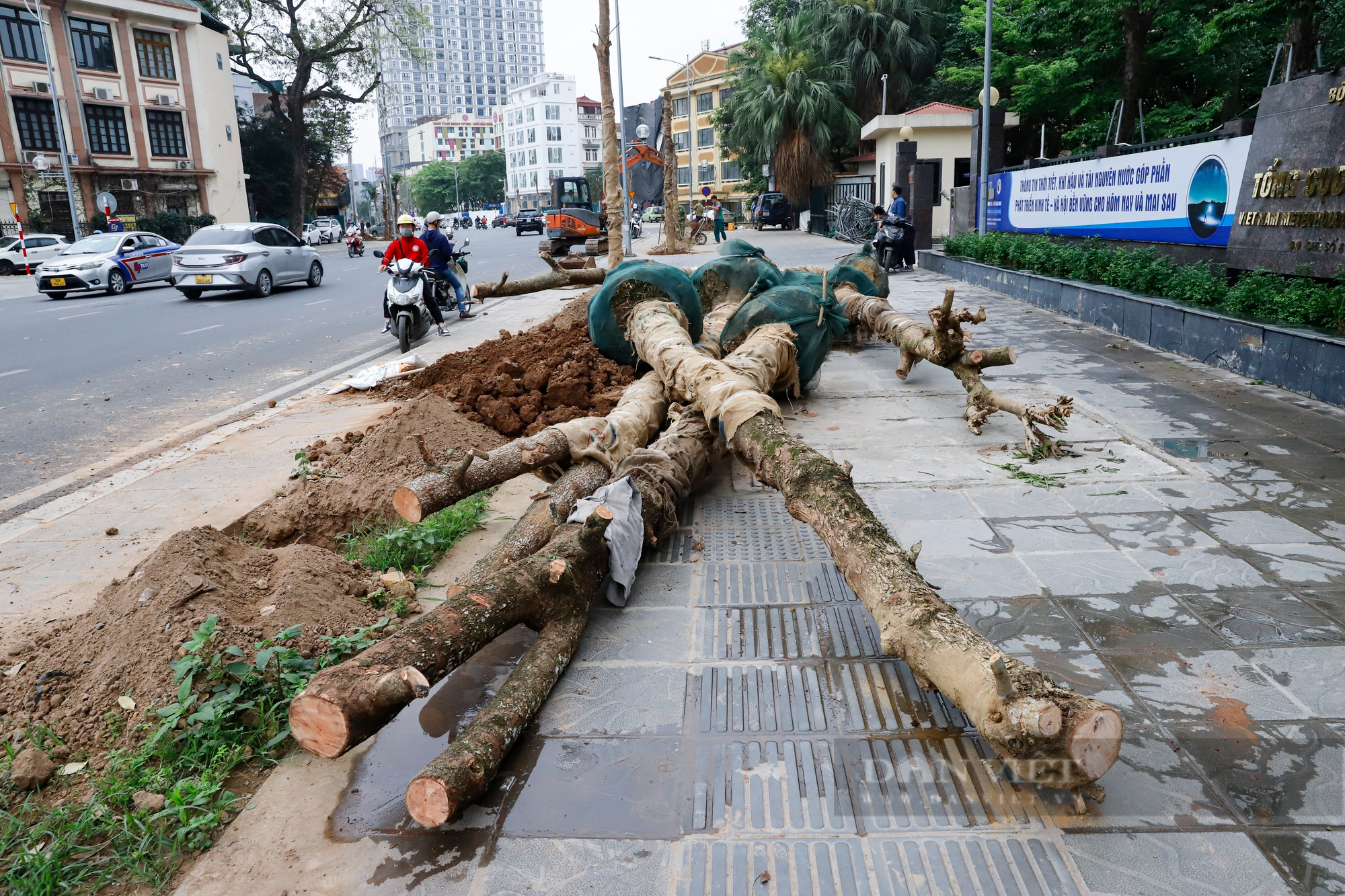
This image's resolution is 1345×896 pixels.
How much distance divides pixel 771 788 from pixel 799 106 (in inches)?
1519

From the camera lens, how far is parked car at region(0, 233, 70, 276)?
27391 millimetres

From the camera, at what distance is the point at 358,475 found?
17.6 feet

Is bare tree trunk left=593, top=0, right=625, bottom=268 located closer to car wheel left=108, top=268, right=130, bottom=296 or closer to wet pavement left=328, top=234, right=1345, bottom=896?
car wheel left=108, top=268, right=130, bottom=296

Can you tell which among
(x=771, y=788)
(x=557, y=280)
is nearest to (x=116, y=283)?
(x=557, y=280)

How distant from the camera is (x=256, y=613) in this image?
3.52m

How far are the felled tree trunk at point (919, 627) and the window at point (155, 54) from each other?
150 ft

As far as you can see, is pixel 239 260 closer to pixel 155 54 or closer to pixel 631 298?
pixel 631 298

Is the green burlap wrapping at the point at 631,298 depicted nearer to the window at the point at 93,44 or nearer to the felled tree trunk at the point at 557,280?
the felled tree trunk at the point at 557,280

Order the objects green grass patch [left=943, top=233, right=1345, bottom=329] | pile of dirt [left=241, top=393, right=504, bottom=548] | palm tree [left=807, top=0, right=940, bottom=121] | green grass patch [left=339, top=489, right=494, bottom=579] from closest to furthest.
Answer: green grass patch [left=339, top=489, right=494, bottom=579]
pile of dirt [left=241, top=393, right=504, bottom=548]
green grass patch [left=943, top=233, right=1345, bottom=329]
palm tree [left=807, top=0, right=940, bottom=121]

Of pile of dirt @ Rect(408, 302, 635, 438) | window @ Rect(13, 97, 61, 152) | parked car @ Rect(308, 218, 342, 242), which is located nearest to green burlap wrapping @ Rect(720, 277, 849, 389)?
pile of dirt @ Rect(408, 302, 635, 438)

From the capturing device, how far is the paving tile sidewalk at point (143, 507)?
422cm

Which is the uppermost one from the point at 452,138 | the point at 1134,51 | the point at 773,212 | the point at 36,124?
the point at 452,138

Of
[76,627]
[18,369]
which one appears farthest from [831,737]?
[18,369]

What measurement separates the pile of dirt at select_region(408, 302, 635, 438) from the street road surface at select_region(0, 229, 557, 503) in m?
2.33
